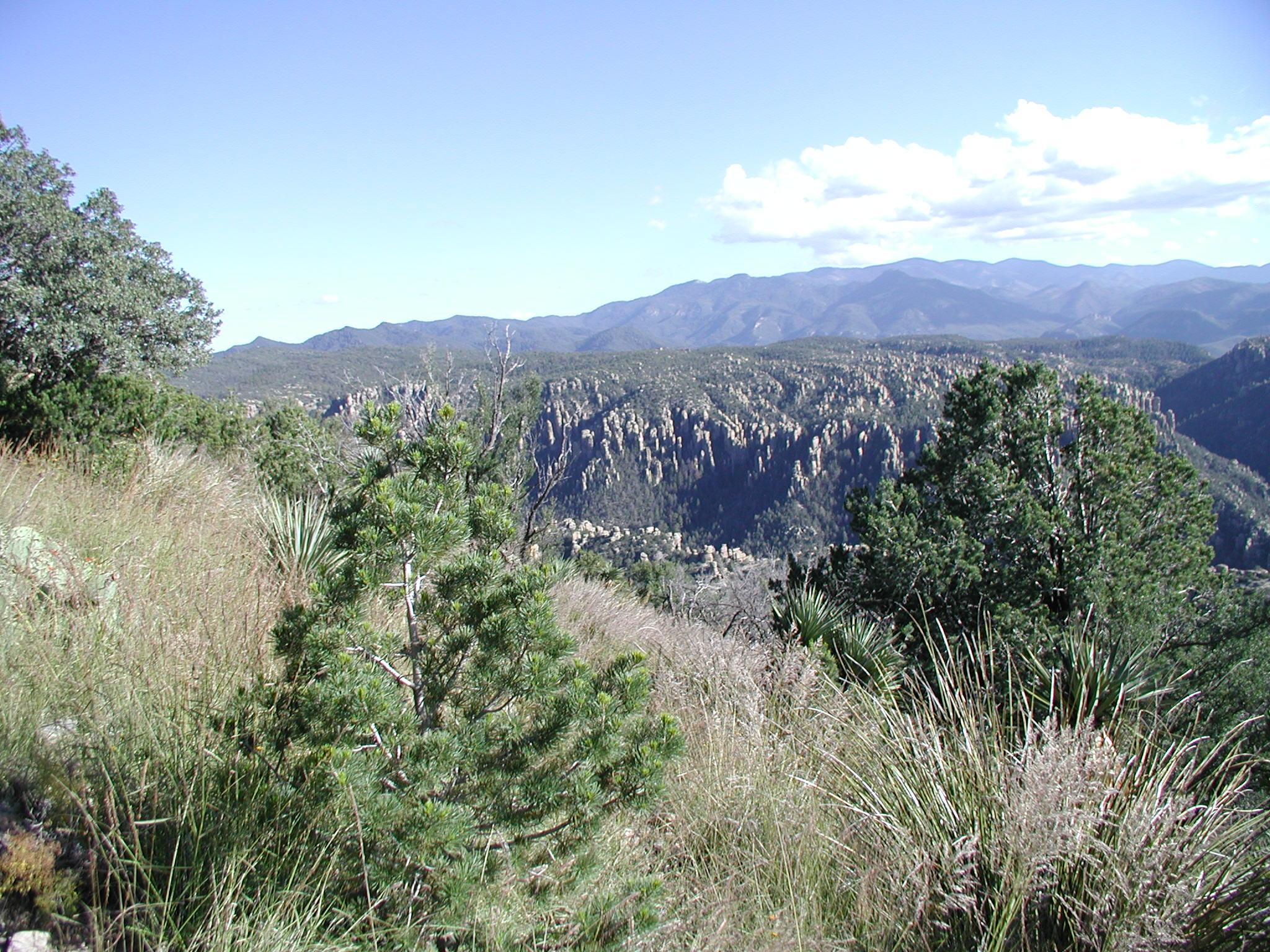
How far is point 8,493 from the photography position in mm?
4586

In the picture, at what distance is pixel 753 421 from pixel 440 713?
87.3 metres

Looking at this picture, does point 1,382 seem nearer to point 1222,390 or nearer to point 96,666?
point 96,666

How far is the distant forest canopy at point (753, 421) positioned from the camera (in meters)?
73.9

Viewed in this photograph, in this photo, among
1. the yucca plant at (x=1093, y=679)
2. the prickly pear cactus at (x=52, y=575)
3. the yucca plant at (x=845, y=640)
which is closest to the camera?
the prickly pear cactus at (x=52, y=575)

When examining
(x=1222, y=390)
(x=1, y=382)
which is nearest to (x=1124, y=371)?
(x=1222, y=390)

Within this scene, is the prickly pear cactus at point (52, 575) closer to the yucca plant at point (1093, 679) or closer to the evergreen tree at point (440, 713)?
the evergreen tree at point (440, 713)

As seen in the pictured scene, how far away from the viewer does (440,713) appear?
205 centimetres

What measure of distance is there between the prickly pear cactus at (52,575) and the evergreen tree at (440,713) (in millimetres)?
1569

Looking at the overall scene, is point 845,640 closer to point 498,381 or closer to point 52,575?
point 52,575

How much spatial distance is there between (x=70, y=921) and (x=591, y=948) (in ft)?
3.70

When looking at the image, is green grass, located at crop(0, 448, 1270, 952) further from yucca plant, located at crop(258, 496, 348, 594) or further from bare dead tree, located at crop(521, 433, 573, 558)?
bare dead tree, located at crop(521, 433, 573, 558)

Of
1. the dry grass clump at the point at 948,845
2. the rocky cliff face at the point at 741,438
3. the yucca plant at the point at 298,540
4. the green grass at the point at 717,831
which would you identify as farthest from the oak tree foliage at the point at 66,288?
the rocky cliff face at the point at 741,438

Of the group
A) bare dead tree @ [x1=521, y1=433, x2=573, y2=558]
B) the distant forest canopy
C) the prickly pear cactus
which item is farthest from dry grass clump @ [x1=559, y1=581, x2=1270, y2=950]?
the distant forest canopy

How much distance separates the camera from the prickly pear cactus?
300 centimetres
